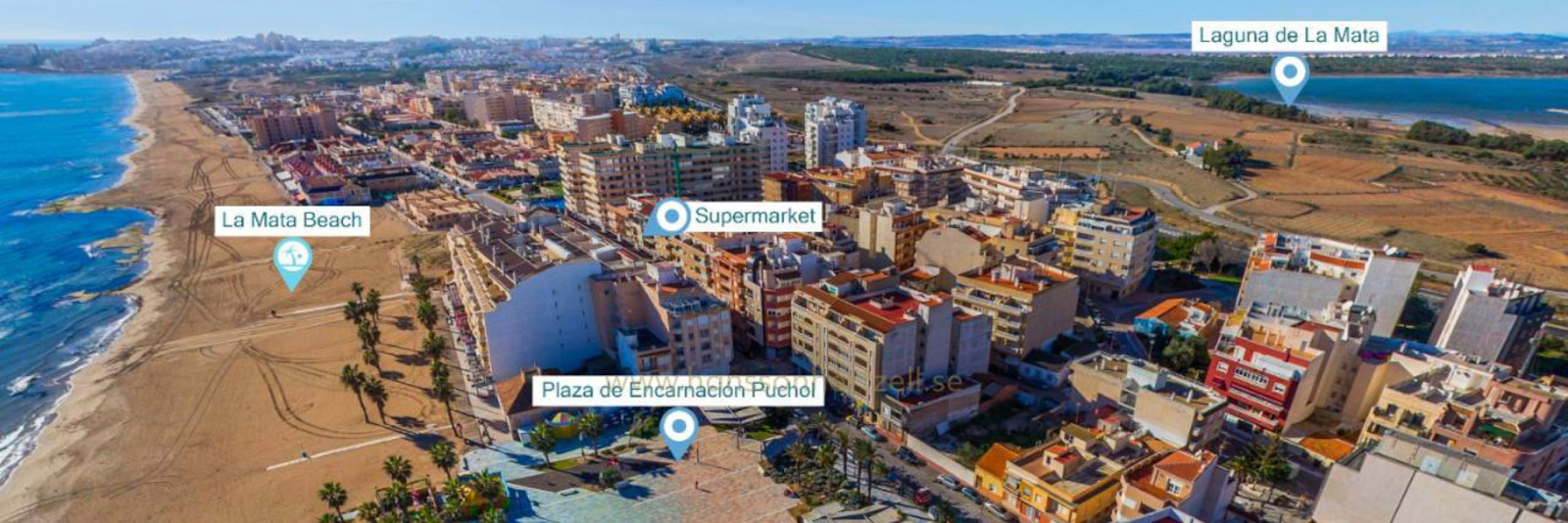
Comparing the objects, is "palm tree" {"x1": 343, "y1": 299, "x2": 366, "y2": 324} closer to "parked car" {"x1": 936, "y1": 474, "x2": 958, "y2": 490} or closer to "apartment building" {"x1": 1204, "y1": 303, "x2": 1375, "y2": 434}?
"parked car" {"x1": 936, "y1": 474, "x2": 958, "y2": 490}

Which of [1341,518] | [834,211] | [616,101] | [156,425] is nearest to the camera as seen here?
[1341,518]

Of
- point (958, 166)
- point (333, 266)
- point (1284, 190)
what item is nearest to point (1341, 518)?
point (958, 166)

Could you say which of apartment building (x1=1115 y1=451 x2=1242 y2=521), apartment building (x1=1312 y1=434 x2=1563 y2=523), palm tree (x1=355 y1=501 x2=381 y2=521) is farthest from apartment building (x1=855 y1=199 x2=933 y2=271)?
palm tree (x1=355 y1=501 x2=381 y2=521)

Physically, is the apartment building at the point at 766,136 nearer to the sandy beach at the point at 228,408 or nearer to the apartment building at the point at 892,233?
the apartment building at the point at 892,233

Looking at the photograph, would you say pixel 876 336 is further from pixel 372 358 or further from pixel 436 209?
pixel 436 209

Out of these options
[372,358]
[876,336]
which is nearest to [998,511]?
[876,336]

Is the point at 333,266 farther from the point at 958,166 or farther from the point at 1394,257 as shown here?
the point at 1394,257
